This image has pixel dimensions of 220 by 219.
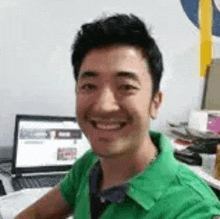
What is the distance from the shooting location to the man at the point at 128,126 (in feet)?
2.23

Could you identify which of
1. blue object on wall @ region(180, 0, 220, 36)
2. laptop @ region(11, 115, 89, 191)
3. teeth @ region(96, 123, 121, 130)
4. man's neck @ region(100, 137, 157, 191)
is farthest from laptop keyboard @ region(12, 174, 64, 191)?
blue object on wall @ region(180, 0, 220, 36)

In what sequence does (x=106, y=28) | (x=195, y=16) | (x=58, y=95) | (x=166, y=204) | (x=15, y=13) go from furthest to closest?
(x=195, y=16) → (x=58, y=95) → (x=15, y=13) → (x=106, y=28) → (x=166, y=204)

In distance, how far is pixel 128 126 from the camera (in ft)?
2.35

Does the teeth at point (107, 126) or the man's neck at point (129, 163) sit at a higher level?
the teeth at point (107, 126)

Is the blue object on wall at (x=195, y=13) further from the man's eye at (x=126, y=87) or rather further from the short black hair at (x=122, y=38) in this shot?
the man's eye at (x=126, y=87)

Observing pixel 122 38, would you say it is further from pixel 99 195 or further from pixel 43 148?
pixel 43 148

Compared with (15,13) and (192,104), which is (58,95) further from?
(192,104)

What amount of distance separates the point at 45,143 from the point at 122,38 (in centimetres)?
85

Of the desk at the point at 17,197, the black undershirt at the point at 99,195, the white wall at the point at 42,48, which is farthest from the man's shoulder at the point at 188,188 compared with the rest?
the white wall at the point at 42,48

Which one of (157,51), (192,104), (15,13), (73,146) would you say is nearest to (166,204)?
(157,51)

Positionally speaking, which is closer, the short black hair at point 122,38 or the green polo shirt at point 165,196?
the green polo shirt at point 165,196

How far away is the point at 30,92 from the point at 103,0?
629mm

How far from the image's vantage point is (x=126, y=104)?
711 millimetres

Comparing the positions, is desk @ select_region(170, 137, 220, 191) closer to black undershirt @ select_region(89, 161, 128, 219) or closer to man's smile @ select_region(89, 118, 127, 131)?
black undershirt @ select_region(89, 161, 128, 219)
